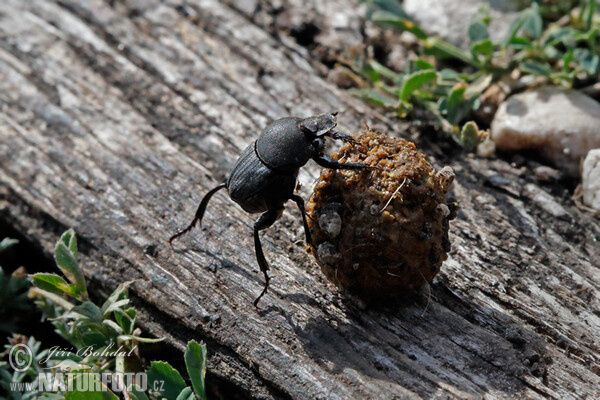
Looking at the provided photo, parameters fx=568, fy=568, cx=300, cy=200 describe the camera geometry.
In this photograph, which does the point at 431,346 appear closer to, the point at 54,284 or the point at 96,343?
the point at 96,343

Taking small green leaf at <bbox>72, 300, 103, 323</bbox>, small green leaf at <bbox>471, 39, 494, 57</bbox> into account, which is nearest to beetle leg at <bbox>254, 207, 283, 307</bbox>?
small green leaf at <bbox>72, 300, 103, 323</bbox>

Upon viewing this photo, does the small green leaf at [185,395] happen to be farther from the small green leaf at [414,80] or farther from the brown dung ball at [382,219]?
the small green leaf at [414,80]

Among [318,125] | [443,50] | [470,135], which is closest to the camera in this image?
[318,125]

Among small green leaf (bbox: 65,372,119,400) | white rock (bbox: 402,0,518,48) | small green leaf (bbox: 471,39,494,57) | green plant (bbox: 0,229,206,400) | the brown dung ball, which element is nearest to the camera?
small green leaf (bbox: 65,372,119,400)

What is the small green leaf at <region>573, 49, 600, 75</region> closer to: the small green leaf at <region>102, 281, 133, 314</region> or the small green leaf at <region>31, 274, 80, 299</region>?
the small green leaf at <region>102, 281, 133, 314</region>

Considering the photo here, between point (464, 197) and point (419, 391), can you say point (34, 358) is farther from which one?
point (464, 197)

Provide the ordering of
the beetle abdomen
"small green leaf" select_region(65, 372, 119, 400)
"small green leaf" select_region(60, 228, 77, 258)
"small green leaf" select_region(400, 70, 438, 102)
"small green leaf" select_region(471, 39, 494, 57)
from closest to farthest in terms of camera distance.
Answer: "small green leaf" select_region(65, 372, 119, 400), the beetle abdomen, "small green leaf" select_region(60, 228, 77, 258), "small green leaf" select_region(400, 70, 438, 102), "small green leaf" select_region(471, 39, 494, 57)

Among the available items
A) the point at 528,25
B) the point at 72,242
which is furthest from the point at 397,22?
the point at 72,242
